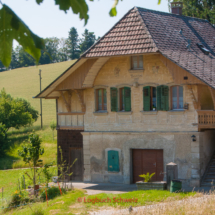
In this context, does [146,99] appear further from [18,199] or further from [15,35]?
[15,35]

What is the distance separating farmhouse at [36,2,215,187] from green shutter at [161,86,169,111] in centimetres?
5

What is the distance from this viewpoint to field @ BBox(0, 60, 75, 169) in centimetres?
3962

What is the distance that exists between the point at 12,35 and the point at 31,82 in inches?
3521

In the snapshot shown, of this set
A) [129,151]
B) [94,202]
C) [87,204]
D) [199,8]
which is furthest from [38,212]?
[199,8]

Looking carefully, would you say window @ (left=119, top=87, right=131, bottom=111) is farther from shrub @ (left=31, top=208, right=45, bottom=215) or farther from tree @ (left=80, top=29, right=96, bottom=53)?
tree @ (left=80, top=29, right=96, bottom=53)

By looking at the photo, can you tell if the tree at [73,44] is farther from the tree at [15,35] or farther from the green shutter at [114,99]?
the tree at [15,35]

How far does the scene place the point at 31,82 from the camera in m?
89.6

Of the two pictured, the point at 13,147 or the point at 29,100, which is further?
the point at 29,100

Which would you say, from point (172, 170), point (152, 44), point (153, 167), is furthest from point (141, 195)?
point (152, 44)

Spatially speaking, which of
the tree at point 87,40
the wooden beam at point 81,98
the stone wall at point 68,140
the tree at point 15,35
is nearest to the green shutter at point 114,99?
the wooden beam at point 81,98

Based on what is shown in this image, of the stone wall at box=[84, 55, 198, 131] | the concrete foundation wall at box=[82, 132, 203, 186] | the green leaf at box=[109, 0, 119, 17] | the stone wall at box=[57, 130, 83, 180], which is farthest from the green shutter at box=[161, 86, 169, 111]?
the green leaf at box=[109, 0, 119, 17]

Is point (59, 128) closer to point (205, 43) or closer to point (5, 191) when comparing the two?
point (5, 191)

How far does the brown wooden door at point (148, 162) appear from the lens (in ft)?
69.7

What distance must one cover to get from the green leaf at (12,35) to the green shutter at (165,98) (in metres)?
18.7
